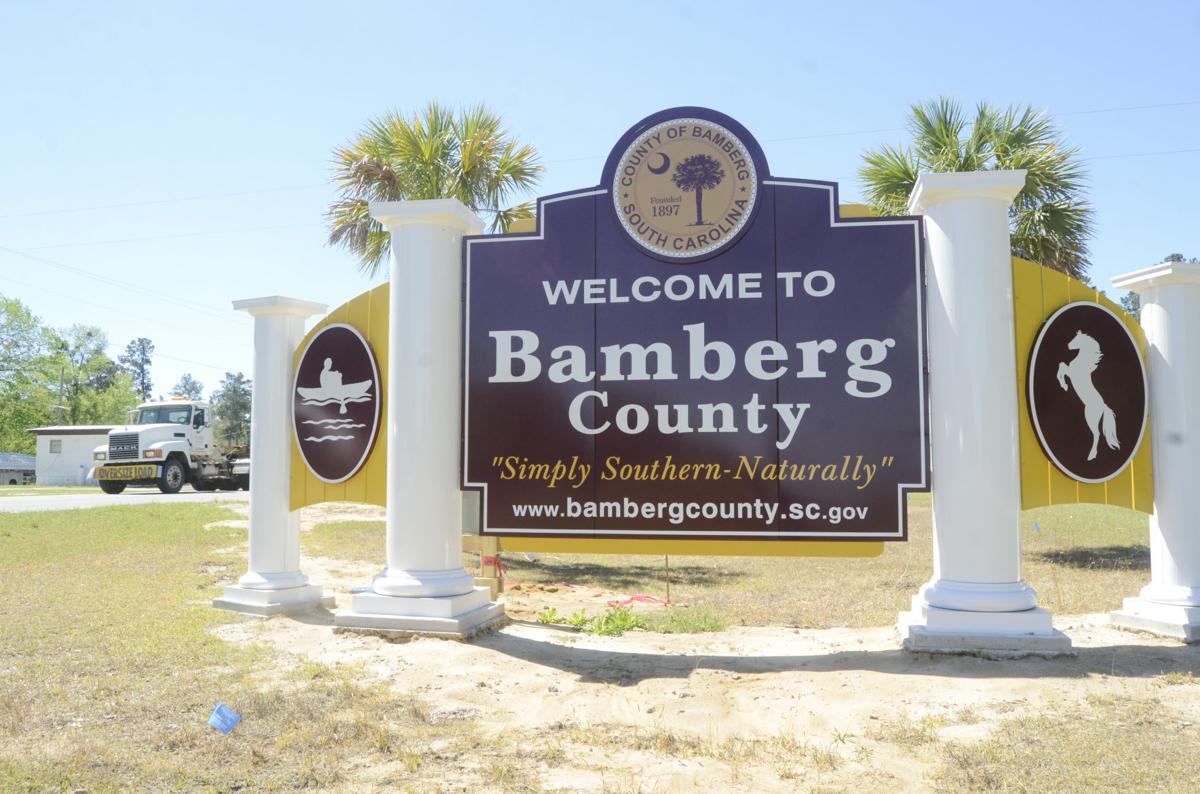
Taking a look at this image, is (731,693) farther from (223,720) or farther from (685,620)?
(223,720)

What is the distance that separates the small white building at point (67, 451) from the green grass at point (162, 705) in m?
40.7

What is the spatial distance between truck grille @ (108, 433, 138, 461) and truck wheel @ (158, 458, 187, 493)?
99 cm

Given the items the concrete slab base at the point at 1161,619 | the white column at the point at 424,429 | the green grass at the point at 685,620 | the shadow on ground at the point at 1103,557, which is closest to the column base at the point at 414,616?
the white column at the point at 424,429

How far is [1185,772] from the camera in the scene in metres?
4.12

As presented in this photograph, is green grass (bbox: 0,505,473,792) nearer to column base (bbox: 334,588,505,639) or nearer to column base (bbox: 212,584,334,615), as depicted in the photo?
column base (bbox: 212,584,334,615)

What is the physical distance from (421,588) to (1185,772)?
547cm

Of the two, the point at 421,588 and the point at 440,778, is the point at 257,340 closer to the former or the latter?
the point at 421,588

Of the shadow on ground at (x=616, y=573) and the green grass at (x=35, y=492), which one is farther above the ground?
the green grass at (x=35, y=492)

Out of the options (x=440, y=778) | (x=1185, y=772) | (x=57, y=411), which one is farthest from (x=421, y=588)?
(x=57, y=411)

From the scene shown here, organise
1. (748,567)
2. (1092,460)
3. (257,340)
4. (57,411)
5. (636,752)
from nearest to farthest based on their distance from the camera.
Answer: (636,752)
(1092,460)
(257,340)
(748,567)
(57,411)

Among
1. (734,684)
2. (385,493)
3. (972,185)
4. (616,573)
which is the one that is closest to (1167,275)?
(972,185)

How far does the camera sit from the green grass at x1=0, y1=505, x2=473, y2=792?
4.27 meters

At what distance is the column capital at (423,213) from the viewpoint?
7586 millimetres

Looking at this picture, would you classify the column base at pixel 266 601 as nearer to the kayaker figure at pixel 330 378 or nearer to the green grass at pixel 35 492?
the kayaker figure at pixel 330 378
